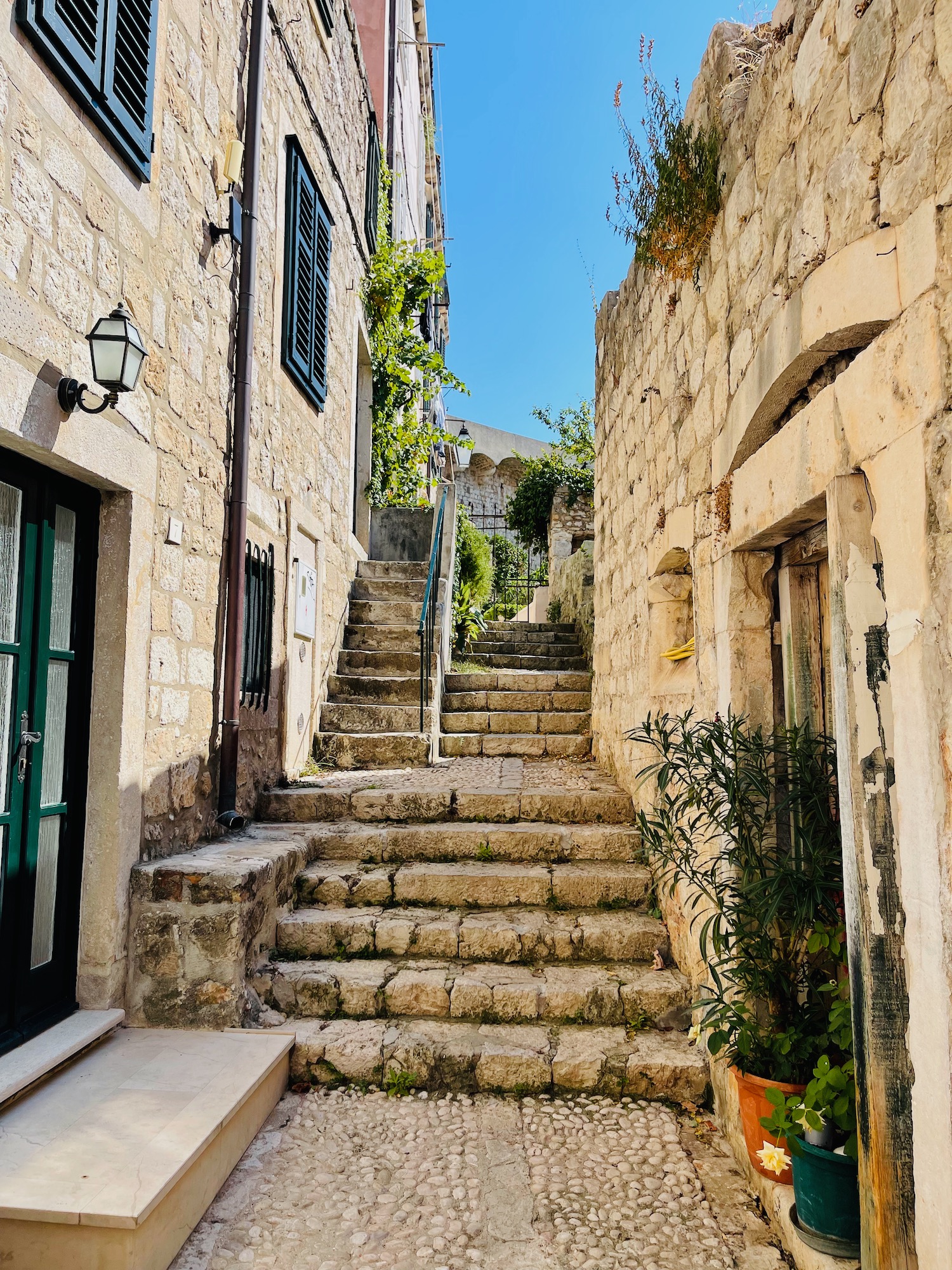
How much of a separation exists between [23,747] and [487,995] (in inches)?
74.0

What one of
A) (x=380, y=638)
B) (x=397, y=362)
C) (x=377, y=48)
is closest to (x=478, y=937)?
(x=380, y=638)

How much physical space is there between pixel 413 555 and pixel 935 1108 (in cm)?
687

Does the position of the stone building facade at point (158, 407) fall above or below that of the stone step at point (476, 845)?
above

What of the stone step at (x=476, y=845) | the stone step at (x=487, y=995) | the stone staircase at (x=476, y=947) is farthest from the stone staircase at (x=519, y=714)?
the stone step at (x=487, y=995)

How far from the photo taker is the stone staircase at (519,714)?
212 inches

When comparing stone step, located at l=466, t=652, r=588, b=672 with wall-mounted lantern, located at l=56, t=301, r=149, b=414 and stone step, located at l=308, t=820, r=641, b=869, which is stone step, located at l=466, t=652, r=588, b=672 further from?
wall-mounted lantern, located at l=56, t=301, r=149, b=414

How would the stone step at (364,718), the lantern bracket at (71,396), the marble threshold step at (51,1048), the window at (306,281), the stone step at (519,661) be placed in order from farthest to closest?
the stone step at (519,661), the stone step at (364,718), the window at (306,281), the lantern bracket at (71,396), the marble threshold step at (51,1048)

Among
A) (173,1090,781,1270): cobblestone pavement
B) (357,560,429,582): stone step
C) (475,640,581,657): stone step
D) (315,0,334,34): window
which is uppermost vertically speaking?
(315,0,334,34): window

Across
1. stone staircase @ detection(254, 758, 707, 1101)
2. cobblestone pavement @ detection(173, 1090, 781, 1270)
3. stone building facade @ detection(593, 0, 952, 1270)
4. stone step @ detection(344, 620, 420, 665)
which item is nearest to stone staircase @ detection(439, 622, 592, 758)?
stone step @ detection(344, 620, 420, 665)

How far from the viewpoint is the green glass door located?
7.82 feet

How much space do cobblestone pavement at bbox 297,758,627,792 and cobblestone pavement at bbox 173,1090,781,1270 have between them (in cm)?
180

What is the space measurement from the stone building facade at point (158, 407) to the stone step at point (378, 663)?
0.95 meters

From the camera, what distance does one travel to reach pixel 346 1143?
2496mm

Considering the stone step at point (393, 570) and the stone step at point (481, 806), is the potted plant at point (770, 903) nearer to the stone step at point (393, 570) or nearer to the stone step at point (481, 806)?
the stone step at point (481, 806)
